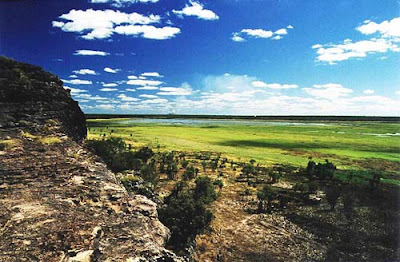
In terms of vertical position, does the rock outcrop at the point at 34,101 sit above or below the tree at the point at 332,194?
above

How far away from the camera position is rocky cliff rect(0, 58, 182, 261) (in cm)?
745

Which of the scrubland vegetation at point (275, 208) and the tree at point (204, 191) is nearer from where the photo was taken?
the scrubland vegetation at point (275, 208)

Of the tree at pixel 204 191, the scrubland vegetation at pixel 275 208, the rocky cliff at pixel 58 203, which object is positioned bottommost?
the scrubland vegetation at pixel 275 208

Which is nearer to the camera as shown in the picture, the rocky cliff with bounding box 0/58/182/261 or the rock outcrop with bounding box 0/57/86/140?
the rocky cliff with bounding box 0/58/182/261

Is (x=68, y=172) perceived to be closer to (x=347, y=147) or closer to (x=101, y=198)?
(x=101, y=198)

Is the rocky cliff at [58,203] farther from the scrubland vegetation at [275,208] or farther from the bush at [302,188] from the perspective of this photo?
the bush at [302,188]

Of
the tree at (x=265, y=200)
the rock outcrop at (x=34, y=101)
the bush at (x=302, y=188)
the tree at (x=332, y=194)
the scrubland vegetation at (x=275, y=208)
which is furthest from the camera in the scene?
the bush at (x=302, y=188)

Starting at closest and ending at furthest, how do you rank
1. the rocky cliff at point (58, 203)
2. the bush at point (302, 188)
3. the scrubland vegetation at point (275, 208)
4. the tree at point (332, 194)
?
the rocky cliff at point (58, 203), the scrubland vegetation at point (275, 208), the tree at point (332, 194), the bush at point (302, 188)

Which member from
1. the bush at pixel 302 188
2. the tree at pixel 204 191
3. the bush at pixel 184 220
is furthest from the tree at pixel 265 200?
the bush at pixel 184 220

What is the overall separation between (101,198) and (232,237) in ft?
38.1

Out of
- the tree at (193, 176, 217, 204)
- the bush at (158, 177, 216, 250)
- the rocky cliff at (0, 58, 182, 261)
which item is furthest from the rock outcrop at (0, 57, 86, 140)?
the tree at (193, 176, 217, 204)

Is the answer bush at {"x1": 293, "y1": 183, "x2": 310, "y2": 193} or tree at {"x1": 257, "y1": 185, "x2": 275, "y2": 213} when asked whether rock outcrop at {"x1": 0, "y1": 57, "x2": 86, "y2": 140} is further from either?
bush at {"x1": 293, "y1": 183, "x2": 310, "y2": 193}

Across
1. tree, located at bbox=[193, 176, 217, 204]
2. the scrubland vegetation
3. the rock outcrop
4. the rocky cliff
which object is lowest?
the scrubland vegetation

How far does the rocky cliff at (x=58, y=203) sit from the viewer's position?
7453 millimetres
